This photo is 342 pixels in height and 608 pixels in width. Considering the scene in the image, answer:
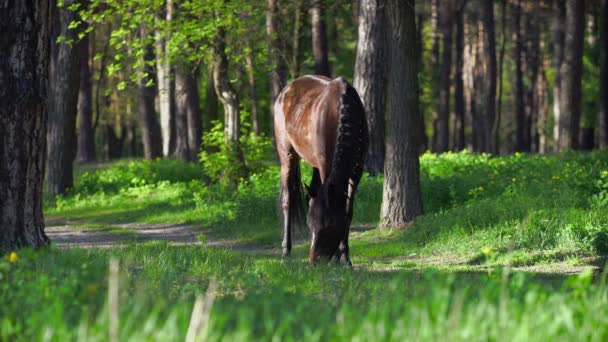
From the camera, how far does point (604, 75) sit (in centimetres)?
3538

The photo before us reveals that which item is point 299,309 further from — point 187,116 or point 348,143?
point 187,116

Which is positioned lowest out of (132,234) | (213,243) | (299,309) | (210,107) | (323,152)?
(213,243)

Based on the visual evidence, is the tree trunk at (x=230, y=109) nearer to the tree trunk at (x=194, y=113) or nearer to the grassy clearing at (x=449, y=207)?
the grassy clearing at (x=449, y=207)

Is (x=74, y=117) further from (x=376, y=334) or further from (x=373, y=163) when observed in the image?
(x=376, y=334)

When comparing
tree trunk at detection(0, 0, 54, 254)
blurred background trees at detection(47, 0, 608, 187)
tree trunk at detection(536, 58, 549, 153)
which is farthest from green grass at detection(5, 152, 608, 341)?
tree trunk at detection(536, 58, 549, 153)

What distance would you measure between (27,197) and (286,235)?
511 cm

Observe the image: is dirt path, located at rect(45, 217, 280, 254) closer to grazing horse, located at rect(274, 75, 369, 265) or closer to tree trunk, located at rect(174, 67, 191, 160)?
grazing horse, located at rect(274, 75, 369, 265)

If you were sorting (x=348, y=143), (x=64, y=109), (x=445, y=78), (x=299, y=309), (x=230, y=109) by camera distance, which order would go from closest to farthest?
(x=299, y=309)
(x=348, y=143)
(x=230, y=109)
(x=64, y=109)
(x=445, y=78)

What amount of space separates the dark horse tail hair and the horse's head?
151mm

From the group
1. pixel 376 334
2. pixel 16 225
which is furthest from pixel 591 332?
pixel 16 225

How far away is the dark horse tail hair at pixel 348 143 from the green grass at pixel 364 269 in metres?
1.14

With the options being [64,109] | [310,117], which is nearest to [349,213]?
[310,117]

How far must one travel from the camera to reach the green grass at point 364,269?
487 cm

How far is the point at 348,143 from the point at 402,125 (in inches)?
204
